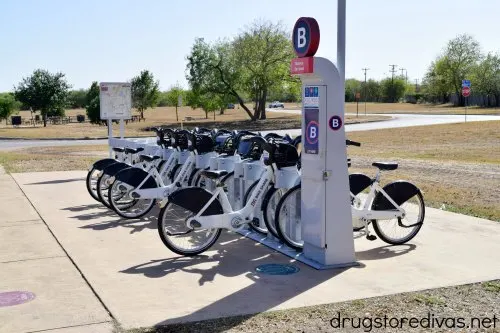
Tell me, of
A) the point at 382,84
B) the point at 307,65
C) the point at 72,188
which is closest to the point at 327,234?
the point at 307,65

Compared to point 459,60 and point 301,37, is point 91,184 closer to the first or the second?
point 301,37

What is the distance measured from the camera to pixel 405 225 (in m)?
6.59

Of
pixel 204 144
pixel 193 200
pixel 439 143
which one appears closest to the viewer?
pixel 193 200

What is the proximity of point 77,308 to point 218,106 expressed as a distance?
152ft

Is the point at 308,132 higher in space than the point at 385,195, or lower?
higher

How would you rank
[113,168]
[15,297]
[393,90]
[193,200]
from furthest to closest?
[393,90] < [113,168] < [193,200] < [15,297]

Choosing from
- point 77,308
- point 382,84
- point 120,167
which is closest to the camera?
point 77,308

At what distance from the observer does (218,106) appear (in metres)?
50.4

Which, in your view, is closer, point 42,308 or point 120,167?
point 42,308

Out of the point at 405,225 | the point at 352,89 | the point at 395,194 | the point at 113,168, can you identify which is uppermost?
the point at 352,89

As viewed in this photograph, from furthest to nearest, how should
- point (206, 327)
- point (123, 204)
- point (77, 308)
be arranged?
point (123, 204) → point (77, 308) → point (206, 327)

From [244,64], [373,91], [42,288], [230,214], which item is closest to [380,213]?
[230,214]

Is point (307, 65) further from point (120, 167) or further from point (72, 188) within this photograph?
point (72, 188)

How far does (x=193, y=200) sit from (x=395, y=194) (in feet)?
7.00
